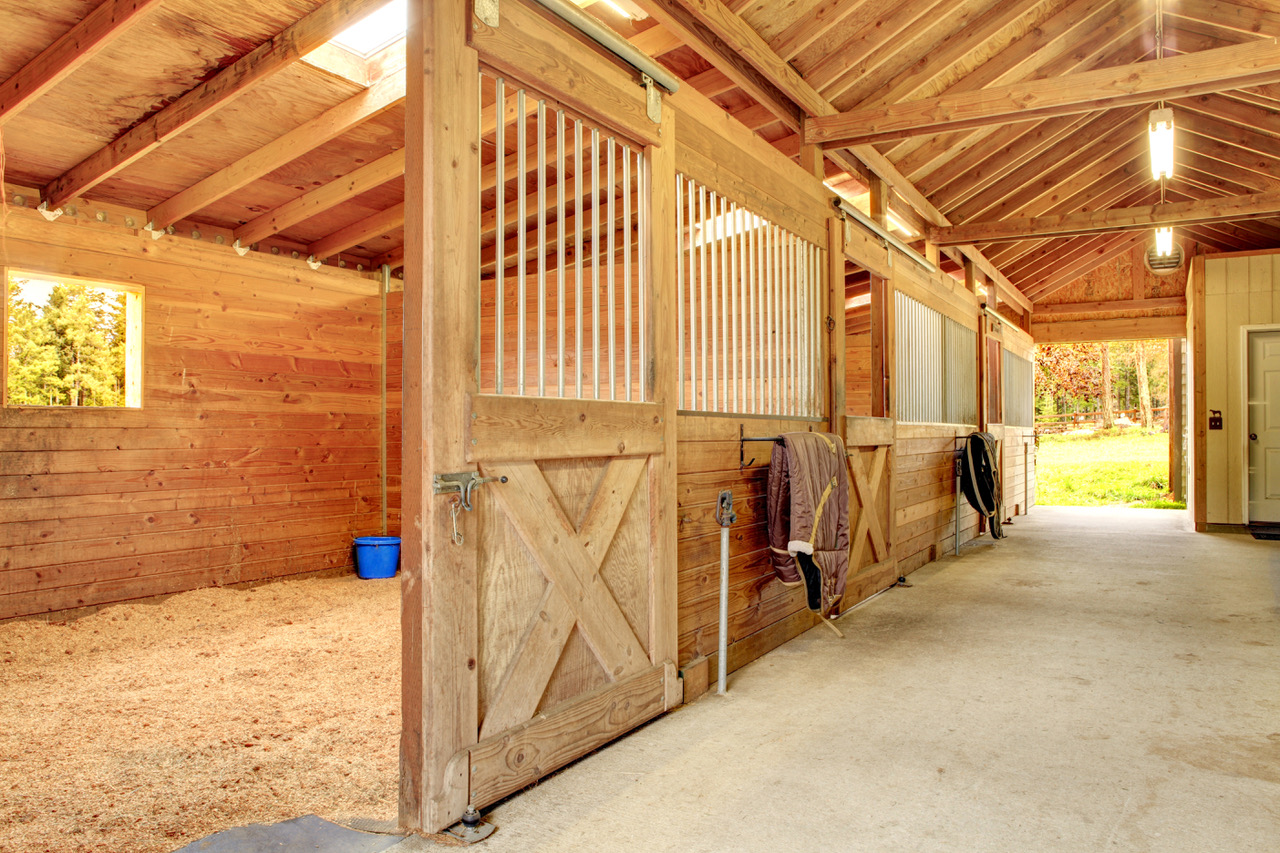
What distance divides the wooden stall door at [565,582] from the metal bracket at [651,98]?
3.09ft

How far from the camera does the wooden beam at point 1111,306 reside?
8.85 metres

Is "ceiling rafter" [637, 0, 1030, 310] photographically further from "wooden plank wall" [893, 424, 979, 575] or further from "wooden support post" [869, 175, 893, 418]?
"wooden plank wall" [893, 424, 979, 575]

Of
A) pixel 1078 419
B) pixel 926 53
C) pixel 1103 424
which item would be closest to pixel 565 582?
pixel 926 53

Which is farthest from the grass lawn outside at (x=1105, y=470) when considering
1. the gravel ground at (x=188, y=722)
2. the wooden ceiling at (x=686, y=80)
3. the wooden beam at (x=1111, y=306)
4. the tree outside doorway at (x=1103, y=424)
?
the gravel ground at (x=188, y=722)

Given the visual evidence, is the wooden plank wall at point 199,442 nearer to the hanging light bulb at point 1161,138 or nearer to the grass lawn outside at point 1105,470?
the hanging light bulb at point 1161,138

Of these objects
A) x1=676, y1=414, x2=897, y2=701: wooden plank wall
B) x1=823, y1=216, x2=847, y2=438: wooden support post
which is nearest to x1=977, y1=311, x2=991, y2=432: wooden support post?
x1=823, y1=216, x2=847, y2=438: wooden support post

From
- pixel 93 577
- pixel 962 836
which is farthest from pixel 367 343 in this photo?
pixel 962 836

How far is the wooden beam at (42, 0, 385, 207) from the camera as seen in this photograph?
2.72 m

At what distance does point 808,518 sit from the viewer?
9.78 feet

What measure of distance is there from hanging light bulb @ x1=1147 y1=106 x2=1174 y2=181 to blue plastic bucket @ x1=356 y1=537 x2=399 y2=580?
5.10 meters

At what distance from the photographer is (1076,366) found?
18.2 m

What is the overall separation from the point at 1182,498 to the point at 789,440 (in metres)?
9.39

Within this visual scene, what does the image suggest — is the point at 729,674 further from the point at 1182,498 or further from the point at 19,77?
the point at 1182,498

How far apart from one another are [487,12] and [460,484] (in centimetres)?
113
